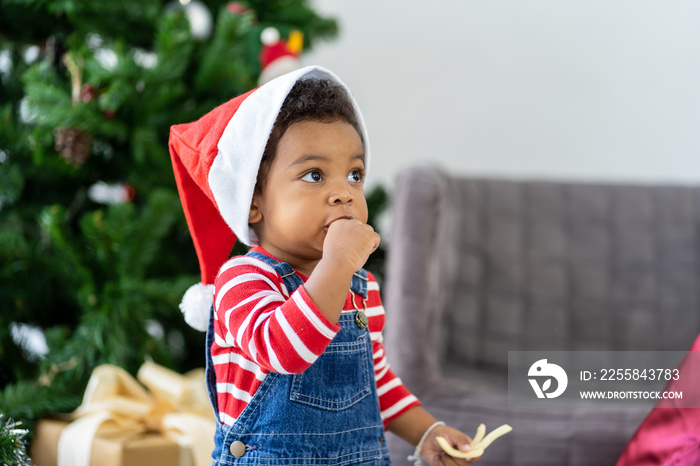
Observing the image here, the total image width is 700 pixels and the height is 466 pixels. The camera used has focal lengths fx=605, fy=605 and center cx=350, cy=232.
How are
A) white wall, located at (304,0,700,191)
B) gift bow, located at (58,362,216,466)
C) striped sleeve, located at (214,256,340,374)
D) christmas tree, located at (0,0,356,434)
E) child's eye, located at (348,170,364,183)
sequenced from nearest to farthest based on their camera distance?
striped sleeve, located at (214,256,340,374) < child's eye, located at (348,170,364,183) < gift bow, located at (58,362,216,466) < christmas tree, located at (0,0,356,434) < white wall, located at (304,0,700,191)

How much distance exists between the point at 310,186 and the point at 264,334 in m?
0.14

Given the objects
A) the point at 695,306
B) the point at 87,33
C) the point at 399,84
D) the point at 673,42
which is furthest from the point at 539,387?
the point at 673,42

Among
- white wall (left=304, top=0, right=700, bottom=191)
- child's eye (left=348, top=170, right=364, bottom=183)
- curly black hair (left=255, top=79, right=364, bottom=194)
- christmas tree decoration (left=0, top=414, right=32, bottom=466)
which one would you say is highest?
white wall (left=304, top=0, right=700, bottom=191)

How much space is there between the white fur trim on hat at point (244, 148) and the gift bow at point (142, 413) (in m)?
0.38

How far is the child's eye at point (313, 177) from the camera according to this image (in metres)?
0.55

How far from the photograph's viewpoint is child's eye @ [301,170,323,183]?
1.81 feet

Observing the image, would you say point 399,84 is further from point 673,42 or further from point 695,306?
point 695,306

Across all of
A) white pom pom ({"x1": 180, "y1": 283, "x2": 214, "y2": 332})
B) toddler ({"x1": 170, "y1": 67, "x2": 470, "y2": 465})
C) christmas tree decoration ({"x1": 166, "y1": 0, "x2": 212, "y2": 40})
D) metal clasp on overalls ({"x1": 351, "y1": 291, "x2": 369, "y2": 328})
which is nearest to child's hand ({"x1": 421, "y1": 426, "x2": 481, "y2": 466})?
toddler ({"x1": 170, "y1": 67, "x2": 470, "y2": 465})

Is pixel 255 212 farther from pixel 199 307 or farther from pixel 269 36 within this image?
pixel 269 36

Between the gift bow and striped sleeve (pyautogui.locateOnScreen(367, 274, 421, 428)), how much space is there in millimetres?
298

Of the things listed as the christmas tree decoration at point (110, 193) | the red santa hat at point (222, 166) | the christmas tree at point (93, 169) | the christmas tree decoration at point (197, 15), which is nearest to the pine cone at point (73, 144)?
the christmas tree at point (93, 169)

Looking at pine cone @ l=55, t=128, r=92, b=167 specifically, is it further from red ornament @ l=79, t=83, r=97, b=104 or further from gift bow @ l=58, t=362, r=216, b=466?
gift bow @ l=58, t=362, r=216, b=466

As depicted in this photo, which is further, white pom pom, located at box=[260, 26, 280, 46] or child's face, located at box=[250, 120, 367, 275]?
white pom pom, located at box=[260, 26, 280, 46]

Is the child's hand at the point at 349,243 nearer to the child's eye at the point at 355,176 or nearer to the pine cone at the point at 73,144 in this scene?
the child's eye at the point at 355,176
